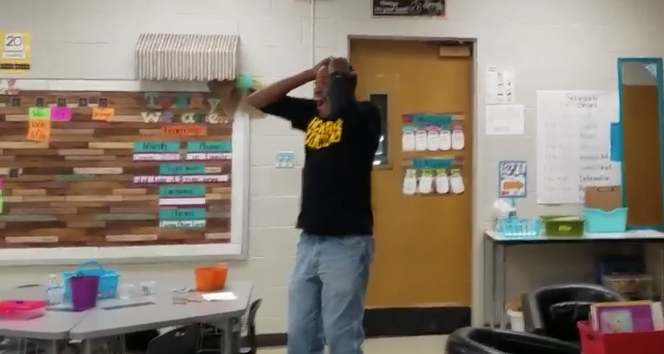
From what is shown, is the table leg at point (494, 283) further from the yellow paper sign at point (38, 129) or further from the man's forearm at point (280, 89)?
the yellow paper sign at point (38, 129)

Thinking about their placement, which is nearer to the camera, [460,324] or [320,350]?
[320,350]

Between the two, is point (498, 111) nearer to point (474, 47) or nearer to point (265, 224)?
point (474, 47)

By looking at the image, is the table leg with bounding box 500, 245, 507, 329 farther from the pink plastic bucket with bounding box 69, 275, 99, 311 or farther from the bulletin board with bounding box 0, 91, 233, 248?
the pink plastic bucket with bounding box 69, 275, 99, 311

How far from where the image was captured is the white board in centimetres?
478

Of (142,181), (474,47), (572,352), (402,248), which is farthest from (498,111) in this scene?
(572,352)

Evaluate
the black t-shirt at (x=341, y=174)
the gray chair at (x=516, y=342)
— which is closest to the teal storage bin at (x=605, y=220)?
the black t-shirt at (x=341, y=174)

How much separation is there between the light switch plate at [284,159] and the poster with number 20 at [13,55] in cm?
160

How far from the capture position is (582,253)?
485 cm

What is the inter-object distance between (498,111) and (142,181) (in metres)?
2.35

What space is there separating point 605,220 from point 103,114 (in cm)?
330

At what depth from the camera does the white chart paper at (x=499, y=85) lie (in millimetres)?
4715

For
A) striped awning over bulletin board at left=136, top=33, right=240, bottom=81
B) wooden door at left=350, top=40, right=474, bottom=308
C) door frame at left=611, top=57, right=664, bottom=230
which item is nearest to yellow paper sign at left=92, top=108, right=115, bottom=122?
striped awning over bulletin board at left=136, top=33, right=240, bottom=81

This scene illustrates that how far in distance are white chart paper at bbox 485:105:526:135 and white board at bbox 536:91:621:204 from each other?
13 cm

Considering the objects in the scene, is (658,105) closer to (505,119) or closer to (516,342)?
(505,119)
